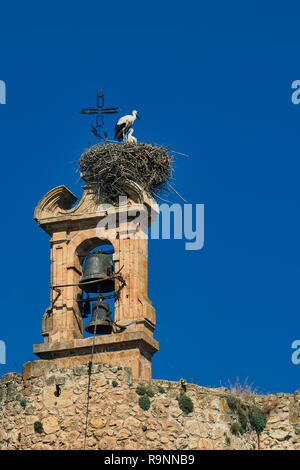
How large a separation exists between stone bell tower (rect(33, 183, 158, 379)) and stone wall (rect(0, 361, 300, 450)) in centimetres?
419

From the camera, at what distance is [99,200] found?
31656 mm

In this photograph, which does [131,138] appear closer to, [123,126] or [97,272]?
[123,126]

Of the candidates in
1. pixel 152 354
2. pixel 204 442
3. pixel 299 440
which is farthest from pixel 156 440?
pixel 152 354

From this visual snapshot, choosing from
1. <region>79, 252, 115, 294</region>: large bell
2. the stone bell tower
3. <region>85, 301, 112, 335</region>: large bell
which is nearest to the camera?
the stone bell tower

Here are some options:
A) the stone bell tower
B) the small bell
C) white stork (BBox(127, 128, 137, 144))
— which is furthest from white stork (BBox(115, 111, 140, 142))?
the small bell

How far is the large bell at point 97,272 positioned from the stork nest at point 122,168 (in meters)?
1.16

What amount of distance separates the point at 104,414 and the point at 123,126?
9061 millimetres

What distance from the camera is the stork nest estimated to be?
3155cm

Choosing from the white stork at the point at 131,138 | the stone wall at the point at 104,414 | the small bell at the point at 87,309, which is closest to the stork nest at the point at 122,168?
the white stork at the point at 131,138

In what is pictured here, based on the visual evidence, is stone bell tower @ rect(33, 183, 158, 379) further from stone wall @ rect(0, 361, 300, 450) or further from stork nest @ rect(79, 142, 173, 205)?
stone wall @ rect(0, 361, 300, 450)

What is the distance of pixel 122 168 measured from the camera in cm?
3150

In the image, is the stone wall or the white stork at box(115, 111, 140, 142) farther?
the white stork at box(115, 111, 140, 142)
